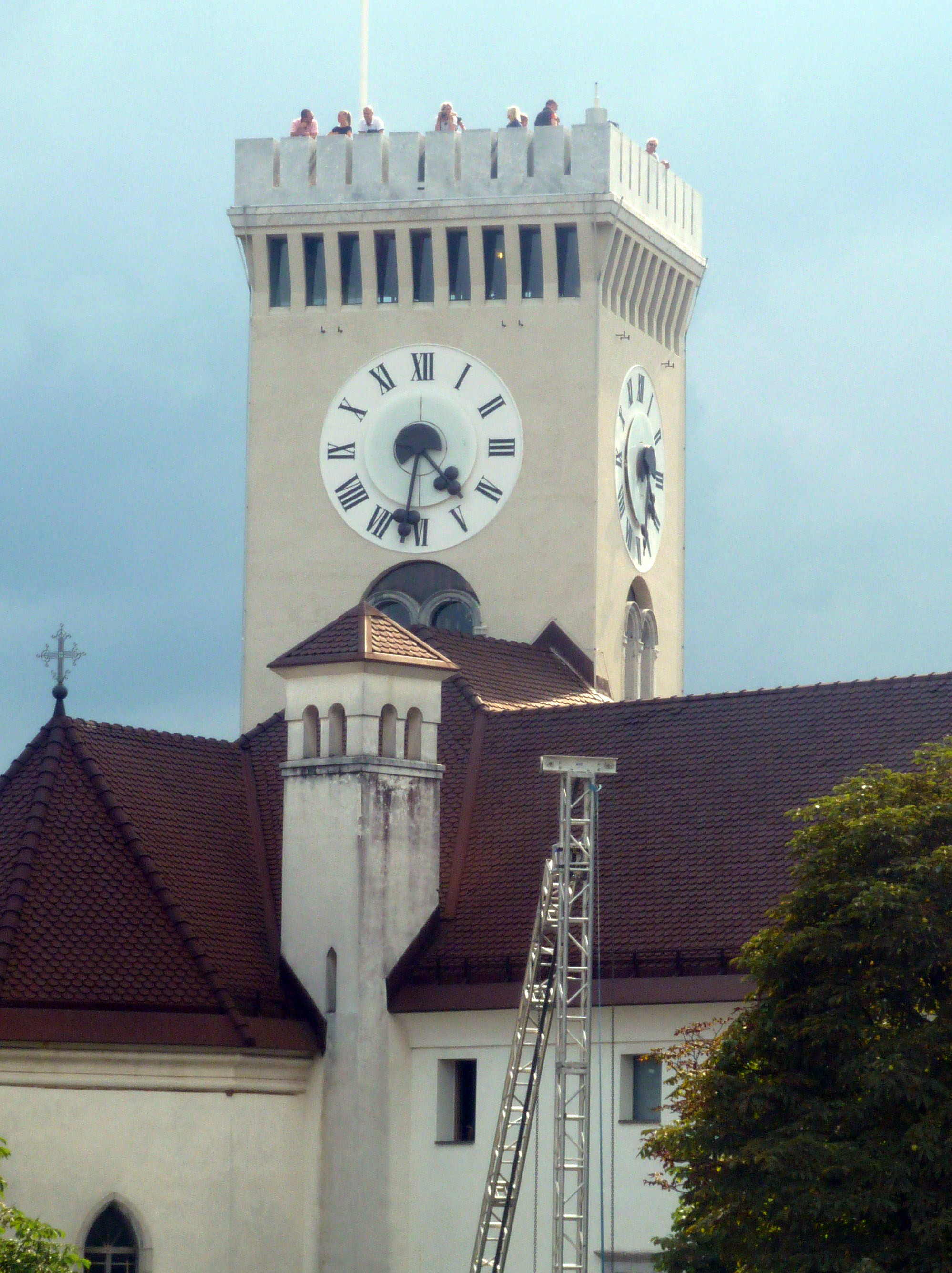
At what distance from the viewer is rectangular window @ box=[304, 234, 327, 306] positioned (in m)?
59.7

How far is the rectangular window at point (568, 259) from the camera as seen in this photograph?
2293 inches

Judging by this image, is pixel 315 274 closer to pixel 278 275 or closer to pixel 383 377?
pixel 278 275

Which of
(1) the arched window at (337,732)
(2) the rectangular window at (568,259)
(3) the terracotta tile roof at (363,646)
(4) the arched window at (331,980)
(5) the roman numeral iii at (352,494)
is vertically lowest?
(4) the arched window at (331,980)

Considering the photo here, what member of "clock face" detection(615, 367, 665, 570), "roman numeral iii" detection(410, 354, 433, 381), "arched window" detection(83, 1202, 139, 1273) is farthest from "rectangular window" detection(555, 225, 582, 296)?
"arched window" detection(83, 1202, 139, 1273)

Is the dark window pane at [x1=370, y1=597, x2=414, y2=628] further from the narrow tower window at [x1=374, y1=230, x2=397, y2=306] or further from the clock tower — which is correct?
the narrow tower window at [x1=374, y1=230, x2=397, y2=306]

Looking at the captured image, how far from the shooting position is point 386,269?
59.4 m

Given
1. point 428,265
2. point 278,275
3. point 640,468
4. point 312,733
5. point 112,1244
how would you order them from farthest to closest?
point 640,468, point 278,275, point 428,265, point 312,733, point 112,1244

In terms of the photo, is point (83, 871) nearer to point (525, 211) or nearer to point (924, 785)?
point (924, 785)

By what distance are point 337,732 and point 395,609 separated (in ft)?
35.8

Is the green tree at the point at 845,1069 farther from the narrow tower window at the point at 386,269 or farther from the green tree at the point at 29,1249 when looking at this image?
the narrow tower window at the point at 386,269

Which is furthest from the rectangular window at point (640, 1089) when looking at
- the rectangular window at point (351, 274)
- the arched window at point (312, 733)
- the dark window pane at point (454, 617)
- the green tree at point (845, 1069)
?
the rectangular window at point (351, 274)

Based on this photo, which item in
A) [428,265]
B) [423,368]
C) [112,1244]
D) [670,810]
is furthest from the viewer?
[428,265]

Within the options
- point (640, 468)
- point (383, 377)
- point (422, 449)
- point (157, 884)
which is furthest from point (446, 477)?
point (157, 884)

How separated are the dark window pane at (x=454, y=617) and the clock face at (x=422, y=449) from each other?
1.04 meters
